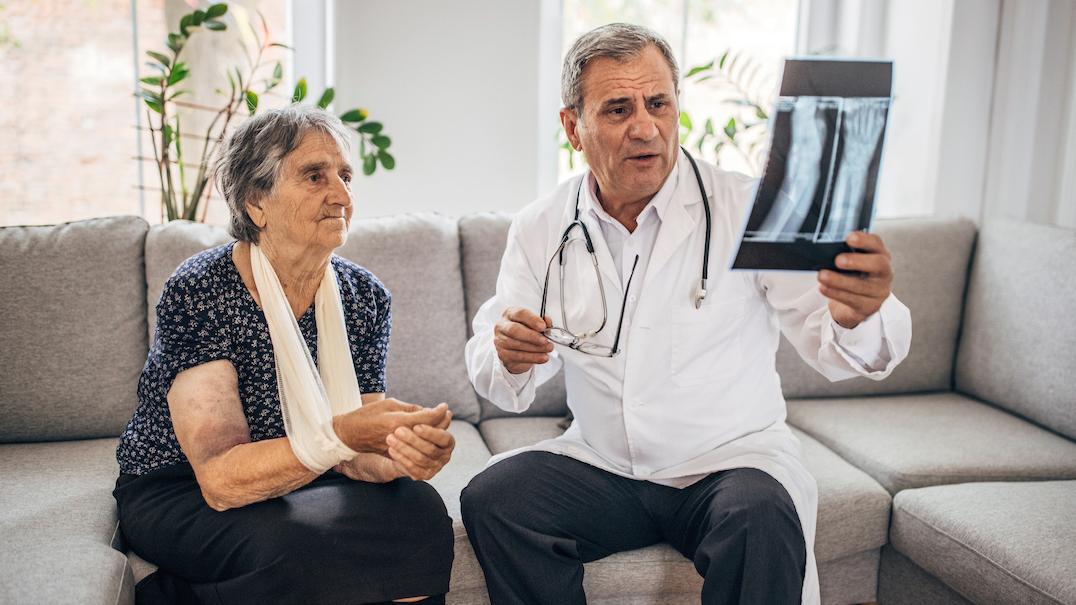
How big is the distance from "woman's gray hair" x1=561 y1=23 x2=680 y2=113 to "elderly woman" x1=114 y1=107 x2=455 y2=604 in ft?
1.61

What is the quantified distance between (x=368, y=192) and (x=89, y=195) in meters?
0.88

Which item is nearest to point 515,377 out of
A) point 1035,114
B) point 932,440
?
point 932,440

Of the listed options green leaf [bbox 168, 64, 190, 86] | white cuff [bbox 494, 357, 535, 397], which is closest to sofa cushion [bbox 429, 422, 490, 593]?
white cuff [bbox 494, 357, 535, 397]

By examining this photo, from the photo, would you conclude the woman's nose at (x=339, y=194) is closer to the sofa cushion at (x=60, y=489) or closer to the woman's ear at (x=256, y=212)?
the woman's ear at (x=256, y=212)

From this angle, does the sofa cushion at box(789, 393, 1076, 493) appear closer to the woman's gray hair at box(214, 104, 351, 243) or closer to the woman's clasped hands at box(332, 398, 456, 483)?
the woman's clasped hands at box(332, 398, 456, 483)

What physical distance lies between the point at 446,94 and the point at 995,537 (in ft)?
6.57

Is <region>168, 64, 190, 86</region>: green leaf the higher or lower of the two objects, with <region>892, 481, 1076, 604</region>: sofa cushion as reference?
higher

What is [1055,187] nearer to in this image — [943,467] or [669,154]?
[943,467]

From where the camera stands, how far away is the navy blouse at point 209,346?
159 cm

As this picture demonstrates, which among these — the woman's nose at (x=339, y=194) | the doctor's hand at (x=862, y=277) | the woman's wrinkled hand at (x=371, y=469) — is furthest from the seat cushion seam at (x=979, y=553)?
the woman's nose at (x=339, y=194)

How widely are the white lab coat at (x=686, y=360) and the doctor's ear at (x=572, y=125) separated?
186 mm

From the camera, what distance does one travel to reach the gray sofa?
1.71 meters

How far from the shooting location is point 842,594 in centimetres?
205

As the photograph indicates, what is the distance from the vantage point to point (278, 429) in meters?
1.68
